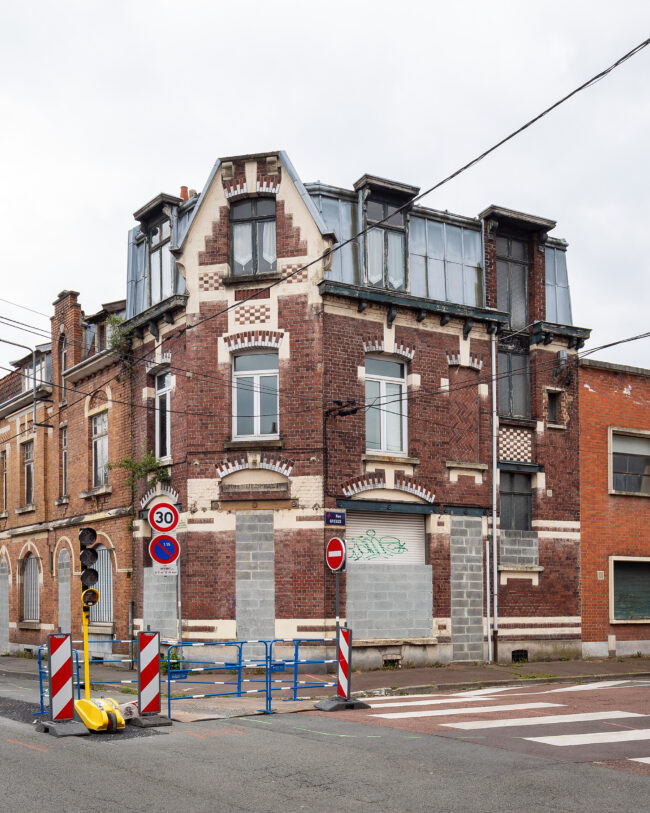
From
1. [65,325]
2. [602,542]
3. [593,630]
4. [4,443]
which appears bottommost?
[593,630]

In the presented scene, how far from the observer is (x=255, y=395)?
2075cm

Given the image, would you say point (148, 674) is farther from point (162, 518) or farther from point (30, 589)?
point (30, 589)

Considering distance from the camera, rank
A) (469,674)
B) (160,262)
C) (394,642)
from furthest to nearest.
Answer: (160,262) → (394,642) → (469,674)

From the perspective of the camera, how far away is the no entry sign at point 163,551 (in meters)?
13.9

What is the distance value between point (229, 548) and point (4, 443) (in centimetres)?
1555

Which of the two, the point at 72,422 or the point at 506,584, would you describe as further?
the point at 72,422

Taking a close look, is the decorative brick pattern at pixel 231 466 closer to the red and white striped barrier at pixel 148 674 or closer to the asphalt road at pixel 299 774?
the red and white striped barrier at pixel 148 674

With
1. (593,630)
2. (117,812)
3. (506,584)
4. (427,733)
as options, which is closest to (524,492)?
(506,584)

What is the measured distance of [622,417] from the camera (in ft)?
82.4

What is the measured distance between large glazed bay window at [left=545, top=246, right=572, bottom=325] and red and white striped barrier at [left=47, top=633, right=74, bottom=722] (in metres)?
15.4

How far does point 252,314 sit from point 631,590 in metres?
12.1

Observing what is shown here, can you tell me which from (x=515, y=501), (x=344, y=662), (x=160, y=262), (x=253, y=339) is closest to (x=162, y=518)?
(x=344, y=662)

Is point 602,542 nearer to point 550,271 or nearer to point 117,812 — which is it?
point 550,271

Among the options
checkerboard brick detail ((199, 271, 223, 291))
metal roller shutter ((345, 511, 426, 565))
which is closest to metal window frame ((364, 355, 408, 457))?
metal roller shutter ((345, 511, 426, 565))
